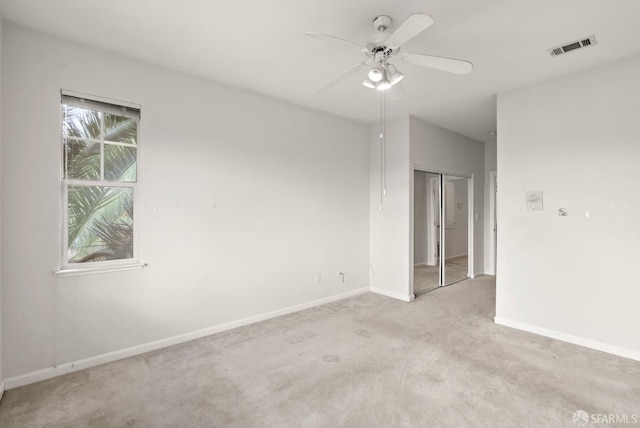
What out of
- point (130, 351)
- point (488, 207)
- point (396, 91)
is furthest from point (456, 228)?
point (130, 351)

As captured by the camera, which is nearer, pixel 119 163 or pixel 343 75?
pixel 343 75

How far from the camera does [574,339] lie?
3.01 meters

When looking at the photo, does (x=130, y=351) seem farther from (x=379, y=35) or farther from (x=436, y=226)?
(x=436, y=226)

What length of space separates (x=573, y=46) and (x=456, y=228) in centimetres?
497

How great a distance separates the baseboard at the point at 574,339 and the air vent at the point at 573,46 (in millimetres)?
2616

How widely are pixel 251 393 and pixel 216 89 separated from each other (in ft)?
9.36

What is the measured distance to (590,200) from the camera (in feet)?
9.57

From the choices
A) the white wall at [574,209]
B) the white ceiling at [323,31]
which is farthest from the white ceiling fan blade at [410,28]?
the white wall at [574,209]

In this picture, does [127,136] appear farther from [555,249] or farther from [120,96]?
[555,249]

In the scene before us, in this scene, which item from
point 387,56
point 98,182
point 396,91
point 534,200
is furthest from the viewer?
point 534,200

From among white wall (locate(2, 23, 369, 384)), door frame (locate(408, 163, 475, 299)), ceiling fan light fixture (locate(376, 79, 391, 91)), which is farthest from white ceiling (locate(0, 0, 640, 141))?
door frame (locate(408, 163, 475, 299))

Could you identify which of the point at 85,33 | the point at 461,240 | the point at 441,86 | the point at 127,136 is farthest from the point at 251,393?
the point at 461,240

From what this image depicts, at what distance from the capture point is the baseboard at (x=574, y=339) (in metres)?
2.73

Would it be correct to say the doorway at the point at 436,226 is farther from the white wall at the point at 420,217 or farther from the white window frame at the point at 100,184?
the white window frame at the point at 100,184
